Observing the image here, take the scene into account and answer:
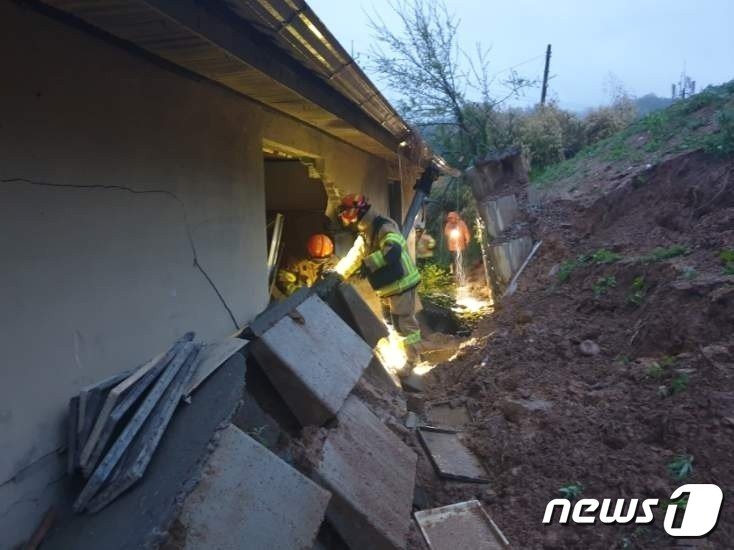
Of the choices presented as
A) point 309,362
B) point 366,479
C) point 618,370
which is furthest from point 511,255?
point 366,479

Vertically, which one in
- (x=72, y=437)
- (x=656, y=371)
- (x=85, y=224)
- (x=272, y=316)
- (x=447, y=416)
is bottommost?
(x=447, y=416)

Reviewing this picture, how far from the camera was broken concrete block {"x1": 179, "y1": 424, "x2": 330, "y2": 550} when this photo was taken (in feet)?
6.49

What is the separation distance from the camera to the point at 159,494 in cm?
193

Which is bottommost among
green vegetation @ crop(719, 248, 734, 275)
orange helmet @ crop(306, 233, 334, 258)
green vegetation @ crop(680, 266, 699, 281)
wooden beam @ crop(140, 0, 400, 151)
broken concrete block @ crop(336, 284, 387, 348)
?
green vegetation @ crop(680, 266, 699, 281)

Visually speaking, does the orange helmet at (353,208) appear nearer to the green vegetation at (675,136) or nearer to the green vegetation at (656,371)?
the green vegetation at (656,371)

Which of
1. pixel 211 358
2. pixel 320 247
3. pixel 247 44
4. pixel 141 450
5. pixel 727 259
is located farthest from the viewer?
pixel 320 247

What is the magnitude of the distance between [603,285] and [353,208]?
3.22m

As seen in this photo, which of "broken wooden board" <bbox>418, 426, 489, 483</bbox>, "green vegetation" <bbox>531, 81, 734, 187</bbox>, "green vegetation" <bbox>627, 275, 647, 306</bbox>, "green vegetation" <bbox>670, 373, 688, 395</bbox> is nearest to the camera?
"green vegetation" <bbox>670, 373, 688, 395</bbox>

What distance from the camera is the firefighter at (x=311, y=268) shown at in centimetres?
635

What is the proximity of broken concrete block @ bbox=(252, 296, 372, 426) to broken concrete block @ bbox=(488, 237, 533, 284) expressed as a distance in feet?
19.2

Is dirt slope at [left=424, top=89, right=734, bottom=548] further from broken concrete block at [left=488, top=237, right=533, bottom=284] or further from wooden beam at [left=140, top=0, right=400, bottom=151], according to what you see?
wooden beam at [left=140, top=0, right=400, bottom=151]

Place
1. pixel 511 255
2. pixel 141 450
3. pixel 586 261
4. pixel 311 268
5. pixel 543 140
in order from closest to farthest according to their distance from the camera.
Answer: pixel 141 450 → pixel 311 268 → pixel 586 261 → pixel 511 255 → pixel 543 140

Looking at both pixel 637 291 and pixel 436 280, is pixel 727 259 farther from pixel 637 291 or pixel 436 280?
pixel 436 280

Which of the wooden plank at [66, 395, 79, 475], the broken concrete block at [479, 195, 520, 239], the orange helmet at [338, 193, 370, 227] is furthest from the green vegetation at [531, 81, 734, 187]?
the wooden plank at [66, 395, 79, 475]
